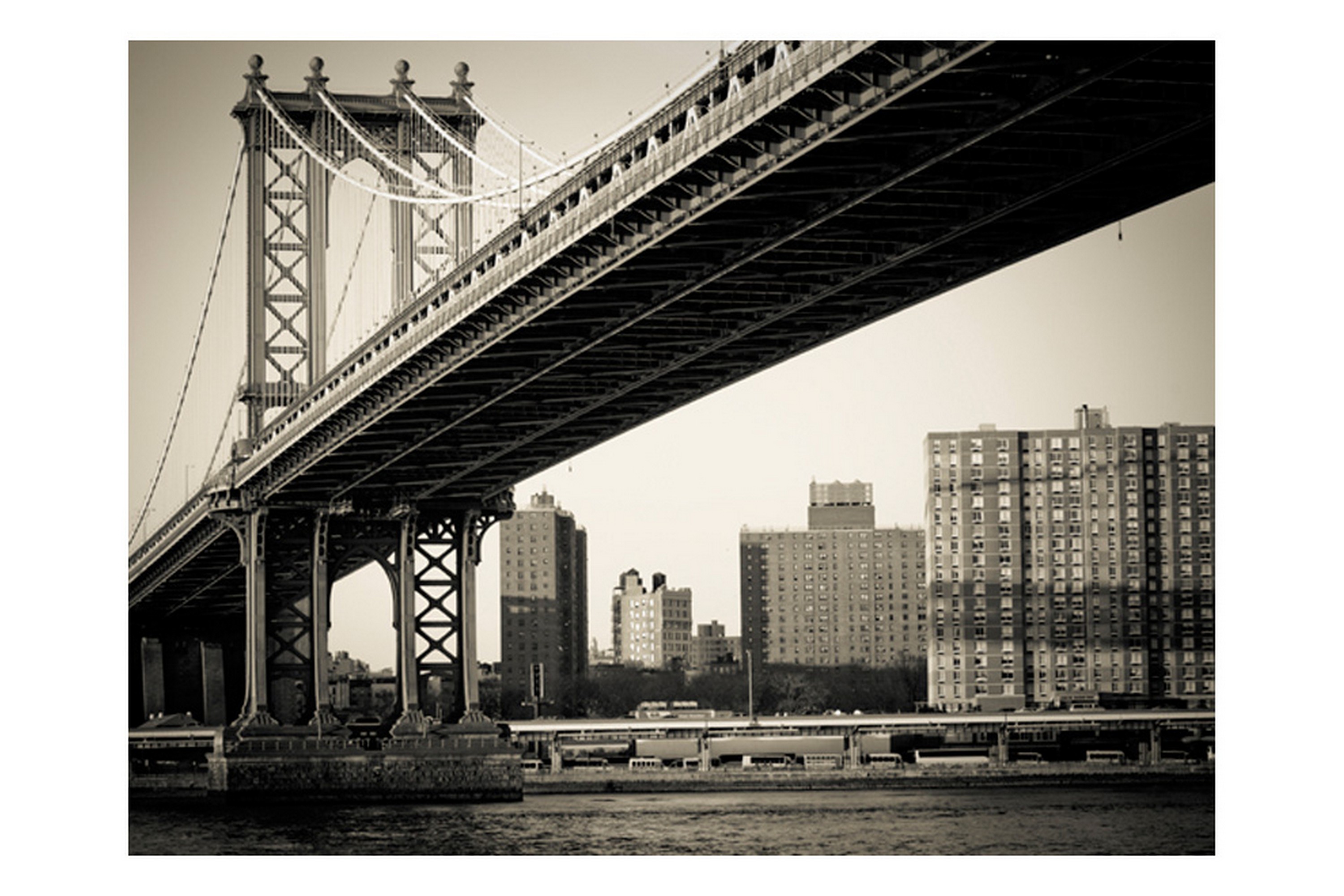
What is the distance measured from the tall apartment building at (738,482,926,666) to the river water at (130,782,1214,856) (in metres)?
5.57

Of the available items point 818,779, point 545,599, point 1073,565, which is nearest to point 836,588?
point 818,779

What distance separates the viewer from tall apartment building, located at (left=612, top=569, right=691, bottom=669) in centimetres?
4622

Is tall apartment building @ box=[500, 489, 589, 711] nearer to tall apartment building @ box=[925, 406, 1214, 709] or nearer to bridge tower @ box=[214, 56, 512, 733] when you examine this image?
bridge tower @ box=[214, 56, 512, 733]

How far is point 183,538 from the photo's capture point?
5247 cm

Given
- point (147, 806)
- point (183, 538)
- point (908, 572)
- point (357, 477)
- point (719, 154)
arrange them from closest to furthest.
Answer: point (719, 154)
point (147, 806)
point (357, 477)
point (183, 538)
point (908, 572)

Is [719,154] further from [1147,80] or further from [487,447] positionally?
[487,447]

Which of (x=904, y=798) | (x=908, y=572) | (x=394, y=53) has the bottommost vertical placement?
(x=904, y=798)

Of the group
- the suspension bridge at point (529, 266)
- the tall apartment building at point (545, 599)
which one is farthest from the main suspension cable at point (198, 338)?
the tall apartment building at point (545, 599)

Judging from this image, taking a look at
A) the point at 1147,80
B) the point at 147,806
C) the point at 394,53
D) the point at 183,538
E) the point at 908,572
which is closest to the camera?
the point at 1147,80

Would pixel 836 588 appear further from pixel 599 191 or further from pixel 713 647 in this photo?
pixel 599 191

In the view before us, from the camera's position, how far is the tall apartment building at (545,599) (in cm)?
4638

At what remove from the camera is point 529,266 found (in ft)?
105
